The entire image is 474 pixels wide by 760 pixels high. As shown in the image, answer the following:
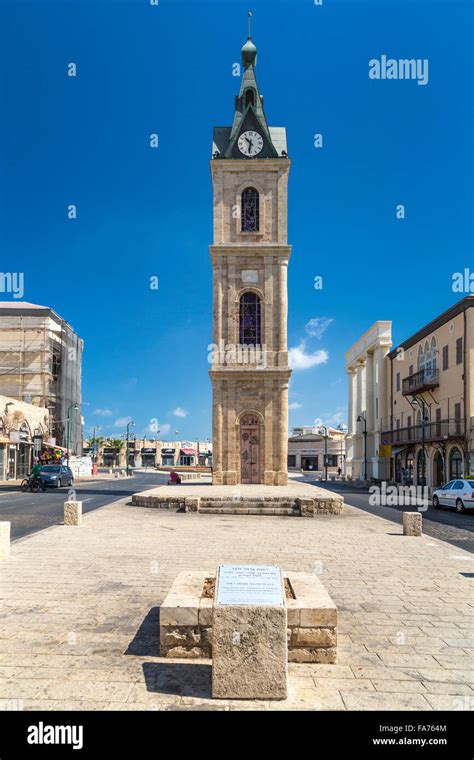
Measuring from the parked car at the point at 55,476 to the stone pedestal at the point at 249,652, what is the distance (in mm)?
29877

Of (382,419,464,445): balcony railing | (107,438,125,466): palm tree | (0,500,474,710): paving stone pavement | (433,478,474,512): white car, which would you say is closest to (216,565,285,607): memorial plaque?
(0,500,474,710): paving stone pavement

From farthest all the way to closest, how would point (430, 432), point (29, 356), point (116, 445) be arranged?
point (116, 445), point (29, 356), point (430, 432)

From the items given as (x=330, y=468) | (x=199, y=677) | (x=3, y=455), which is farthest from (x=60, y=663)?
(x=330, y=468)

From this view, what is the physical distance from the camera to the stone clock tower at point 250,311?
2830 centimetres

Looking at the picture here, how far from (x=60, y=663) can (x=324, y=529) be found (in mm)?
10920

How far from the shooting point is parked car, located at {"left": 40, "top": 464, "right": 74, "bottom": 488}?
33.1 m

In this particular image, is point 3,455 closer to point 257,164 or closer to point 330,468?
point 257,164

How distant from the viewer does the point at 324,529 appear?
15.4 metres

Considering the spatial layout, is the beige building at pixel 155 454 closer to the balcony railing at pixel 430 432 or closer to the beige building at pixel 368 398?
the beige building at pixel 368 398

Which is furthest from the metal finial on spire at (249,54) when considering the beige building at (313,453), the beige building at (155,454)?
the beige building at (155,454)

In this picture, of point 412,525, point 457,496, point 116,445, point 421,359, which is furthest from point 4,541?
point 116,445

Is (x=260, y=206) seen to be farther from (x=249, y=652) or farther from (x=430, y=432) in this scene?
(x=249, y=652)

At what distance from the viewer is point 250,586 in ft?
16.3

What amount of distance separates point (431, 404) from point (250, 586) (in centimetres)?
3795
